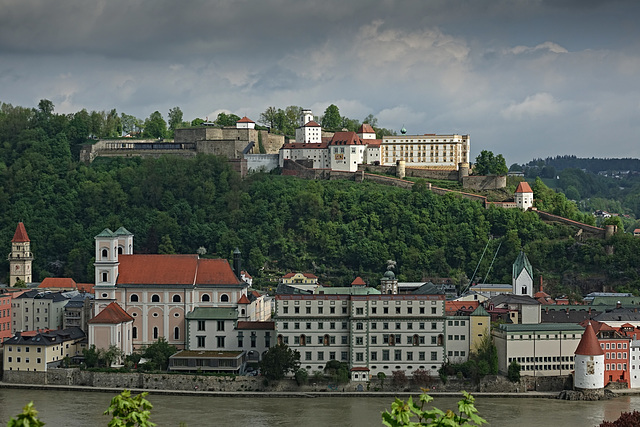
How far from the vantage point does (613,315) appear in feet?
225

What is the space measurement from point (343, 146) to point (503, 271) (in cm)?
2343

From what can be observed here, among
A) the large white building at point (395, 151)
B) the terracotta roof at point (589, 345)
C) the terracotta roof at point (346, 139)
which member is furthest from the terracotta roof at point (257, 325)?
the terracotta roof at point (346, 139)

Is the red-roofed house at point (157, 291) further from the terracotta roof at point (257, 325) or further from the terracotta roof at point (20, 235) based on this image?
the terracotta roof at point (20, 235)

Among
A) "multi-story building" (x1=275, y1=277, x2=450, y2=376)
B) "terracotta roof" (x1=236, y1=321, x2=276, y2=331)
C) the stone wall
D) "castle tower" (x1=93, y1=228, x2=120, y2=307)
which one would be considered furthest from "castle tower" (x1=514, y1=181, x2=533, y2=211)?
"castle tower" (x1=93, y1=228, x2=120, y2=307)

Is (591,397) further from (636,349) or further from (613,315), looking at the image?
(613,315)

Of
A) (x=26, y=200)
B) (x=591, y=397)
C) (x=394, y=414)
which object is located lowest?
(x=591, y=397)

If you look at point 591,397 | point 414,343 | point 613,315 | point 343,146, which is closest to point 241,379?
point 414,343

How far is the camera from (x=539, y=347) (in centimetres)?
6219

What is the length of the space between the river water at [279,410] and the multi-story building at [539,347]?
10.3 ft

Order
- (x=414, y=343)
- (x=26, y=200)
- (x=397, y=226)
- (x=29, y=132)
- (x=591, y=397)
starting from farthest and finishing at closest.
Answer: (x=29, y=132), (x=26, y=200), (x=397, y=226), (x=414, y=343), (x=591, y=397)

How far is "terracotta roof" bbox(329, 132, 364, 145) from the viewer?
10650 centimetres

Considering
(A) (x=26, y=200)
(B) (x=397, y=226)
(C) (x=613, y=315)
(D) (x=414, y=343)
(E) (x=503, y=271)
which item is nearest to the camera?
(D) (x=414, y=343)

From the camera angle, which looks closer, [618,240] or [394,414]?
[394,414]

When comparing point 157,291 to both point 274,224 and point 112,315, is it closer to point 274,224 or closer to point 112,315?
point 112,315
